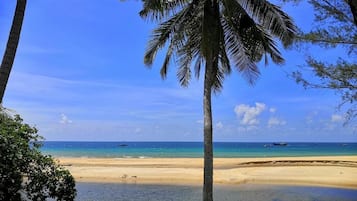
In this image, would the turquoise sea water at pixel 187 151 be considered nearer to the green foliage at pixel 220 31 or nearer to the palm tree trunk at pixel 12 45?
the green foliage at pixel 220 31

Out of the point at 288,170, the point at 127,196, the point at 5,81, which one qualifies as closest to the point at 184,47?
the point at 5,81

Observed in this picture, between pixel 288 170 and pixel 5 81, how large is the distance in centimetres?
2644

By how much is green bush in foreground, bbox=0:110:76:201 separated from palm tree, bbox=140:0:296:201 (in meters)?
4.33

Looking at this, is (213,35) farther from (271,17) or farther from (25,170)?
(25,170)

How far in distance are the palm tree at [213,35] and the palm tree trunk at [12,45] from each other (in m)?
3.26

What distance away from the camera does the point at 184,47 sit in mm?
12469

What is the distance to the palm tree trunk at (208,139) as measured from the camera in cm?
1095

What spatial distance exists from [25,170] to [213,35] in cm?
611

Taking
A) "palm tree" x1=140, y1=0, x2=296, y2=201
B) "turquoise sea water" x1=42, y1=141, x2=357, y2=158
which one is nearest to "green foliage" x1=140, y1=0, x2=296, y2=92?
"palm tree" x1=140, y1=0, x2=296, y2=201

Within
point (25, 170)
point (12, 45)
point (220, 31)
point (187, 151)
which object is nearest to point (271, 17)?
point (220, 31)

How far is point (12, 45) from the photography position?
323 inches

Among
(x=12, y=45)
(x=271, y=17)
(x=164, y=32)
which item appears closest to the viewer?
(x=12, y=45)

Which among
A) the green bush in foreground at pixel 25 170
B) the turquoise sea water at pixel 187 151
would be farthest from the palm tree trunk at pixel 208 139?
the turquoise sea water at pixel 187 151

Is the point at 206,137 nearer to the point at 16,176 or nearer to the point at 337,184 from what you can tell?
the point at 16,176
